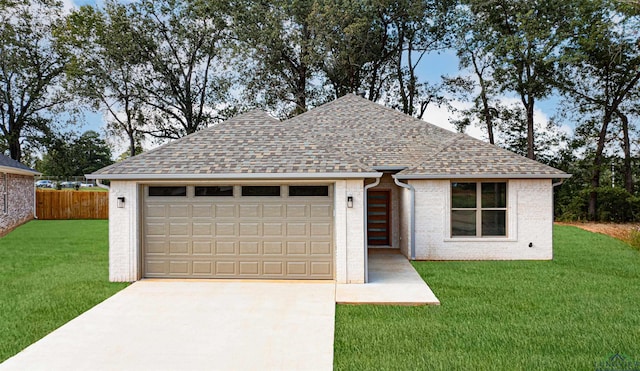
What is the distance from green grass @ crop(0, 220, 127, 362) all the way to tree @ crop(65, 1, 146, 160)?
14014mm

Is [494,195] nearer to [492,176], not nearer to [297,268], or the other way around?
[492,176]

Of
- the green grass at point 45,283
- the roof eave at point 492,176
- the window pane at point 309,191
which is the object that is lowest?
the green grass at point 45,283

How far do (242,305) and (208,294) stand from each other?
1132 millimetres

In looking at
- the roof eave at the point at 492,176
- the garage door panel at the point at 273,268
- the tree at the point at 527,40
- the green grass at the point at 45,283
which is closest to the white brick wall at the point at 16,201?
the green grass at the point at 45,283

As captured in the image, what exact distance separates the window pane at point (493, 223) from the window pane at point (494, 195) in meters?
0.24

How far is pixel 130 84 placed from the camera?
29.0m

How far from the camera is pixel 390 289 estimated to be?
28.6ft

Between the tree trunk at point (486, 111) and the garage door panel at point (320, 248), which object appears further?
the tree trunk at point (486, 111)

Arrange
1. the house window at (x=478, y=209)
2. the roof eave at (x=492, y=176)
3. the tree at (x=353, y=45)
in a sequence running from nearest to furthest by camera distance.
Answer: the roof eave at (x=492, y=176) → the house window at (x=478, y=209) → the tree at (x=353, y=45)

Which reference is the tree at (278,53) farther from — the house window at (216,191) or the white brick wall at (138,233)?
the white brick wall at (138,233)

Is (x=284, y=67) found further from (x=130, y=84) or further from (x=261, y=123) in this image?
(x=261, y=123)

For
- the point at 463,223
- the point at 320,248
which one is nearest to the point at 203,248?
the point at 320,248

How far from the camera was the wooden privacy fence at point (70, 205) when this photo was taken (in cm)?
2614

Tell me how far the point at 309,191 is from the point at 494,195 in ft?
20.4
